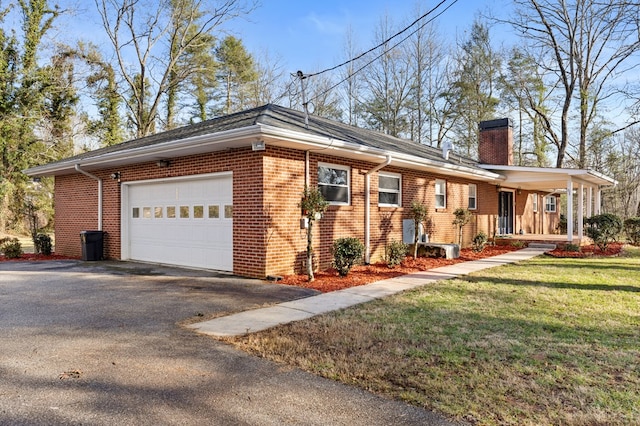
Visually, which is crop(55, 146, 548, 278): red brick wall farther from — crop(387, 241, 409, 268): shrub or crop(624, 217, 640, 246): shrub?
crop(624, 217, 640, 246): shrub

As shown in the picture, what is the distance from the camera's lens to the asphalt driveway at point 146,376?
289 centimetres

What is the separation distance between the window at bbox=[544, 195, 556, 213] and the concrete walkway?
1685 centimetres

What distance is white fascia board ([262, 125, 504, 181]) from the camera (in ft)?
25.3

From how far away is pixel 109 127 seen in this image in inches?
1001

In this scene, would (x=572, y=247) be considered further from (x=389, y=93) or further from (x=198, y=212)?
(x=389, y=93)

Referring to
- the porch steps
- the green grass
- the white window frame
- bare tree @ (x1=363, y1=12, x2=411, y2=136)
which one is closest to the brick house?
the porch steps

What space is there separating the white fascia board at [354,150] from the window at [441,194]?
1.42 ft

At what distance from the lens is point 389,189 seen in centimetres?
1170

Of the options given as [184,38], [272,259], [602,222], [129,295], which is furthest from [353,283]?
[184,38]

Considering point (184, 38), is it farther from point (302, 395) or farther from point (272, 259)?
point (302, 395)

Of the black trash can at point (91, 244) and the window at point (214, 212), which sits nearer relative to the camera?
the window at point (214, 212)

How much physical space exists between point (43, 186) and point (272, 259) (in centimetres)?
2169

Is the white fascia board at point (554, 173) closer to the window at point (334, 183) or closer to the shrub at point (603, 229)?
the shrub at point (603, 229)

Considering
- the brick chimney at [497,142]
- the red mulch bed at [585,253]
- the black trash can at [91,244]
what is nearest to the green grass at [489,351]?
the red mulch bed at [585,253]
